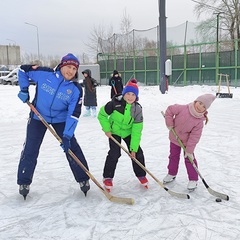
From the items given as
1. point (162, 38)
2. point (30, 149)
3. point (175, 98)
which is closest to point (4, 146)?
point (30, 149)

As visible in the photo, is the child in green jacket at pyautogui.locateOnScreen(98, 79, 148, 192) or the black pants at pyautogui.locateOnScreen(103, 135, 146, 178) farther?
the black pants at pyautogui.locateOnScreen(103, 135, 146, 178)

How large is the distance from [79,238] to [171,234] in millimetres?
748

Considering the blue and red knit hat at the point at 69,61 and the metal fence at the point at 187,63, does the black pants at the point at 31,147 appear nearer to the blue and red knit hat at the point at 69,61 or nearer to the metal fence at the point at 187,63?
the blue and red knit hat at the point at 69,61

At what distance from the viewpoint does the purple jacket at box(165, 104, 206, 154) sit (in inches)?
131

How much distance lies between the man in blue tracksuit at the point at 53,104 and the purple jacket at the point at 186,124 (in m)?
1.04

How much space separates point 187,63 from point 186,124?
50.7ft

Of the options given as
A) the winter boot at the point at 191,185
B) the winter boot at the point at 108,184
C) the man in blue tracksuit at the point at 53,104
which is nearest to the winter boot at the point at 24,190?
the man in blue tracksuit at the point at 53,104

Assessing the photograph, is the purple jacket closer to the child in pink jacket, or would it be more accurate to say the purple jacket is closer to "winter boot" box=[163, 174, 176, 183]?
the child in pink jacket

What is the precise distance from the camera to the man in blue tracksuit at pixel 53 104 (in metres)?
3.05

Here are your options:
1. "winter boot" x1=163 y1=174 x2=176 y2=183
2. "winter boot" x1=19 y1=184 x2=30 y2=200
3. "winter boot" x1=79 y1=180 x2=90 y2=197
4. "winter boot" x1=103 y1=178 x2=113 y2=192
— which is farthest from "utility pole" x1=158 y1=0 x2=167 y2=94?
"winter boot" x1=19 y1=184 x2=30 y2=200

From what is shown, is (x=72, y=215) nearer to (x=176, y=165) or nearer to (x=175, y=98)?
(x=176, y=165)

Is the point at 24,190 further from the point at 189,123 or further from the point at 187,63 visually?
the point at 187,63

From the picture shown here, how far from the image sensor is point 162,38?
13211 mm

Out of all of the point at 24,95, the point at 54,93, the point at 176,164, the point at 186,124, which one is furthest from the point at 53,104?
the point at 176,164
